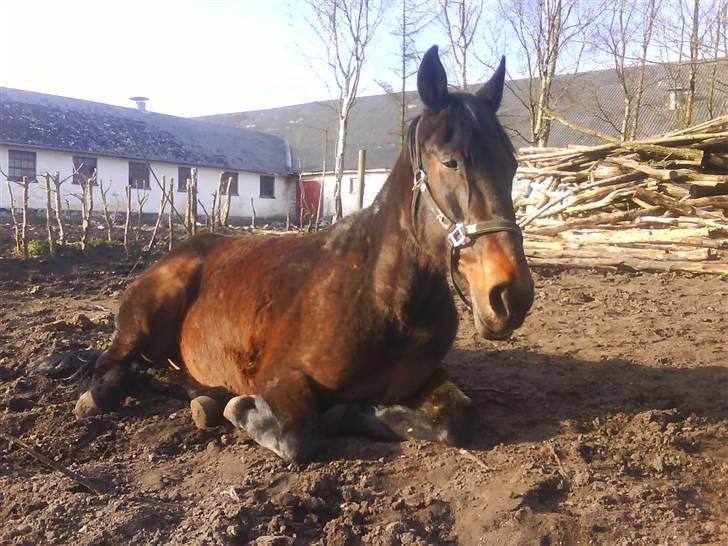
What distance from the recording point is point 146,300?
16.1ft

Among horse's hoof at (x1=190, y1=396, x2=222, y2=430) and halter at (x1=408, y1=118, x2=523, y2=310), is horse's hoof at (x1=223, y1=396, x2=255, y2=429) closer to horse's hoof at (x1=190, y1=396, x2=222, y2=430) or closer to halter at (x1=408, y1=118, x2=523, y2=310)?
horse's hoof at (x1=190, y1=396, x2=222, y2=430)

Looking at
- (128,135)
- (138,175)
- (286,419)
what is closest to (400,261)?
(286,419)

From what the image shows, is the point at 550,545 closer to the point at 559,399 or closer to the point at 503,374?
the point at 559,399

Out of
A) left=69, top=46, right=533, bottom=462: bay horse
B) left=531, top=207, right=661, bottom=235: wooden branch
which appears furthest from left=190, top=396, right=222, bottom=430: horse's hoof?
left=531, top=207, right=661, bottom=235: wooden branch

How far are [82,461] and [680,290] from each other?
765 cm

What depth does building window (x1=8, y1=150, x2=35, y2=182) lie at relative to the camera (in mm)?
31656

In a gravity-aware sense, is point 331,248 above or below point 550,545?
above

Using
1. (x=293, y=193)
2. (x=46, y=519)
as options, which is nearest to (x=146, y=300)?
(x=46, y=519)

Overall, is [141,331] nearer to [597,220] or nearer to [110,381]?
[110,381]

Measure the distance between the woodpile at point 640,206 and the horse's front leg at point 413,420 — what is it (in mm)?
7416

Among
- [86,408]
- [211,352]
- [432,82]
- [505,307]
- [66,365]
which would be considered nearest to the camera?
[505,307]

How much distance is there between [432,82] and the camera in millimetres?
3285

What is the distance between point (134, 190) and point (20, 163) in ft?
18.1

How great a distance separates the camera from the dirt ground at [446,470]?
2807 millimetres
